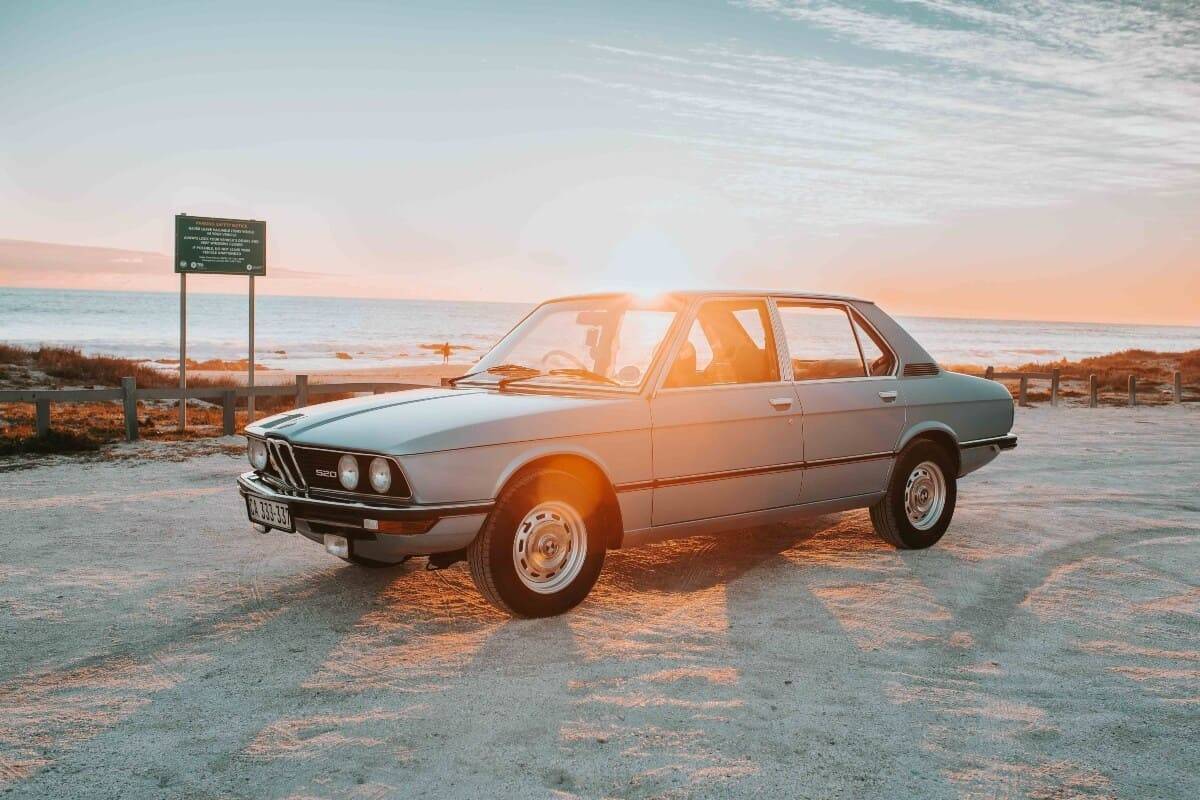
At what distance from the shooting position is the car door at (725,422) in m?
5.37

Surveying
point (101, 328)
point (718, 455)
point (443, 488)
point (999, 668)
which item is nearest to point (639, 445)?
point (718, 455)

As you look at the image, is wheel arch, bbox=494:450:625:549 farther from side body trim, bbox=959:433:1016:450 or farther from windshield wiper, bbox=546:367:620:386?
side body trim, bbox=959:433:1016:450

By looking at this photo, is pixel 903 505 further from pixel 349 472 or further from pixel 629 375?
pixel 349 472

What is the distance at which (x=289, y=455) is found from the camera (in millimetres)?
5035

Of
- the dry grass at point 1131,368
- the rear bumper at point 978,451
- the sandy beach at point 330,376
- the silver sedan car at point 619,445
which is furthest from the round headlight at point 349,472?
the dry grass at point 1131,368

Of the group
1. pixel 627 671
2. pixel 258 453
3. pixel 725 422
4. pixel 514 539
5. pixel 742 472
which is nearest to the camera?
pixel 627 671

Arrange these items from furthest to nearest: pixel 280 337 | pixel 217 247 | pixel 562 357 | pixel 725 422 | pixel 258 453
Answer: pixel 280 337 → pixel 217 247 → pixel 562 357 → pixel 725 422 → pixel 258 453

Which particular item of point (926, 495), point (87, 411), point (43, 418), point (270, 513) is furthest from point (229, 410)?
point (926, 495)

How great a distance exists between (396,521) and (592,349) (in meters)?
1.93

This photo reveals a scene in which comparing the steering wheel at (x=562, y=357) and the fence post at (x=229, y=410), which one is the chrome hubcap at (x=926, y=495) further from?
the fence post at (x=229, y=410)

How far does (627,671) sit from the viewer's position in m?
4.36

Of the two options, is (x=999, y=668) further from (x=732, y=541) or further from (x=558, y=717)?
(x=732, y=541)

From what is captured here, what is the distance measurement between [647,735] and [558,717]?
15.5 inches

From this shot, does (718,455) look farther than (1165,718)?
Yes
